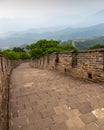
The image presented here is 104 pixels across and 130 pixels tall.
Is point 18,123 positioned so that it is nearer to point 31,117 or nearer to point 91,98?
point 31,117

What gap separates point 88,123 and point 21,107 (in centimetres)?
154

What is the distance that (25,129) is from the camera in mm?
2713

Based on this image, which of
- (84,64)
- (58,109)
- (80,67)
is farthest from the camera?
(80,67)

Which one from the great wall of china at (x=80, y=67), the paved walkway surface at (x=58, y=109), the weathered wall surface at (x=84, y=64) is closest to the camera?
the paved walkway surface at (x=58, y=109)

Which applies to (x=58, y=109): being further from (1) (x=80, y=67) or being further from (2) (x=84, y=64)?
(1) (x=80, y=67)

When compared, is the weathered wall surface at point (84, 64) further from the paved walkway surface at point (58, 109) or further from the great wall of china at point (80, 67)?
the paved walkway surface at point (58, 109)

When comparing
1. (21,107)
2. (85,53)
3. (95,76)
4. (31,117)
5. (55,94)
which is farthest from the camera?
(85,53)

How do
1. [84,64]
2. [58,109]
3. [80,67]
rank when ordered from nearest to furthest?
[58,109]
[84,64]
[80,67]

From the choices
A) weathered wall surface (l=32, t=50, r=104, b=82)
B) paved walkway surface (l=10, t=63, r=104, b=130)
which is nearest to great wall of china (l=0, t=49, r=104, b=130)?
weathered wall surface (l=32, t=50, r=104, b=82)

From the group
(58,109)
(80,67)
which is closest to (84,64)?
(80,67)

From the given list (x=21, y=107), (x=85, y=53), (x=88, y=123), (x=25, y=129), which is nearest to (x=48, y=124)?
(x=25, y=129)

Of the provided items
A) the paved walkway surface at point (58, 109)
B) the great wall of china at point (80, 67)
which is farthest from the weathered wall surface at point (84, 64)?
the paved walkway surface at point (58, 109)

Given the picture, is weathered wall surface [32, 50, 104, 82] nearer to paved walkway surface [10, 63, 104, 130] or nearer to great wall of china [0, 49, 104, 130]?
great wall of china [0, 49, 104, 130]

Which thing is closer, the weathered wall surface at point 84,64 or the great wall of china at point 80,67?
the great wall of china at point 80,67
